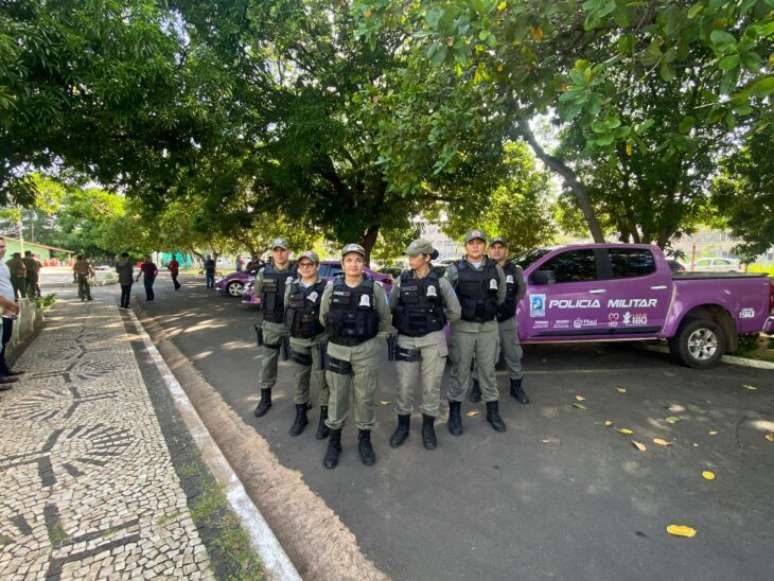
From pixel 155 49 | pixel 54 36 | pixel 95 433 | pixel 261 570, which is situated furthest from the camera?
pixel 155 49

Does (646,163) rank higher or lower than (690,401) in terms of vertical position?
higher

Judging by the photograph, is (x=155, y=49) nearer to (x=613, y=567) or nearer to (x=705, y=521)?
(x=613, y=567)

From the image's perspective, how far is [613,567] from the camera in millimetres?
2150

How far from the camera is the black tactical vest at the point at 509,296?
14.4ft

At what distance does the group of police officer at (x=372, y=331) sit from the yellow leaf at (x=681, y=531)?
1.51 meters

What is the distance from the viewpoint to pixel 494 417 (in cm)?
386

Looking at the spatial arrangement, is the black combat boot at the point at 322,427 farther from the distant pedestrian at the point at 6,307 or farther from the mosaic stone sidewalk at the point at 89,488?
the distant pedestrian at the point at 6,307

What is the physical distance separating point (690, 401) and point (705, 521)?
241cm

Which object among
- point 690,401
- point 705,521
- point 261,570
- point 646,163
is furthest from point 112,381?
point 646,163

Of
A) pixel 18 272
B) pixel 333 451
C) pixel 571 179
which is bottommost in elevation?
pixel 333 451

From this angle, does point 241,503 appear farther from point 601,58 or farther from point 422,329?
point 601,58

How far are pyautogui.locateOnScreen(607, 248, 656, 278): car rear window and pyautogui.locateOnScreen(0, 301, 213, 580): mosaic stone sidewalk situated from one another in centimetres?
572

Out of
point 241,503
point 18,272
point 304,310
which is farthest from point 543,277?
point 18,272

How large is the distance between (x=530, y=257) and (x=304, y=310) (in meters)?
3.69
